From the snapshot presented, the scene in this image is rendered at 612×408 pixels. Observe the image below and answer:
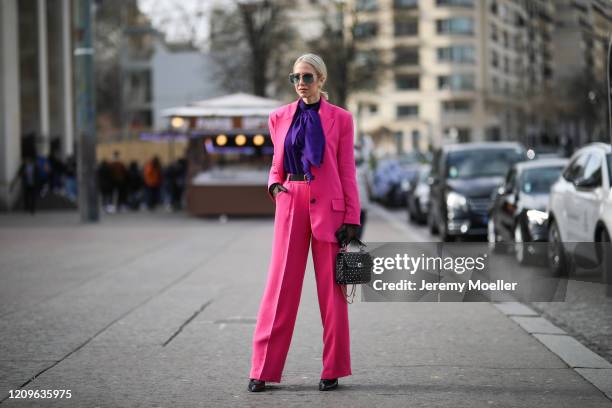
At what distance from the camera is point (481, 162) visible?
19.8 meters

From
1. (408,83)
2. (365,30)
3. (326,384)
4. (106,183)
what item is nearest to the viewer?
(326,384)

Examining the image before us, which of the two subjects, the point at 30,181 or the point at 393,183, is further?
the point at 393,183

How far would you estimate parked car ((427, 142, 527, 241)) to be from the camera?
18.2 metres

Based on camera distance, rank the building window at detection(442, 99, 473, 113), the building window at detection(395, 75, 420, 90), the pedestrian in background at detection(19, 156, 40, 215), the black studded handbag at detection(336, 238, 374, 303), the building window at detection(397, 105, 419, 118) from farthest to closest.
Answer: the building window at detection(397, 105, 419, 118)
the building window at detection(395, 75, 420, 90)
the building window at detection(442, 99, 473, 113)
the pedestrian in background at detection(19, 156, 40, 215)
the black studded handbag at detection(336, 238, 374, 303)

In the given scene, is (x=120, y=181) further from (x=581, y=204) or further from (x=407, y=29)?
(x=407, y=29)

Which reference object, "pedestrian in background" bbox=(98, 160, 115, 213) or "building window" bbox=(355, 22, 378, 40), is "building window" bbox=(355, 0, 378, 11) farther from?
"pedestrian in background" bbox=(98, 160, 115, 213)

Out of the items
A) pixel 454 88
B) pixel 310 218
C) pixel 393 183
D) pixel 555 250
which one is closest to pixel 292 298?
pixel 310 218

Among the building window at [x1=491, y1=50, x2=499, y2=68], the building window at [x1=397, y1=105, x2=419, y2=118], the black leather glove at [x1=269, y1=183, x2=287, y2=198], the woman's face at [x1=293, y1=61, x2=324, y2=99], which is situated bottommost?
the black leather glove at [x1=269, y1=183, x2=287, y2=198]

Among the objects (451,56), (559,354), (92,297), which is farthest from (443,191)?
(451,56)

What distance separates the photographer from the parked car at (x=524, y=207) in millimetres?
13859

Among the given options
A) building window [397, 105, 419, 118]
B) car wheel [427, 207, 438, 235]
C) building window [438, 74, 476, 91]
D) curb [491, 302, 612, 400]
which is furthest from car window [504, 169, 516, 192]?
building window [397, 105, 419, 118]

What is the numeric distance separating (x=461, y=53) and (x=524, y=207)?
87.7m

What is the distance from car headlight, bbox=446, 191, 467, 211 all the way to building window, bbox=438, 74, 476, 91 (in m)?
83.5

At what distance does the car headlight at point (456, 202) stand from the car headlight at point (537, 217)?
160 inches
